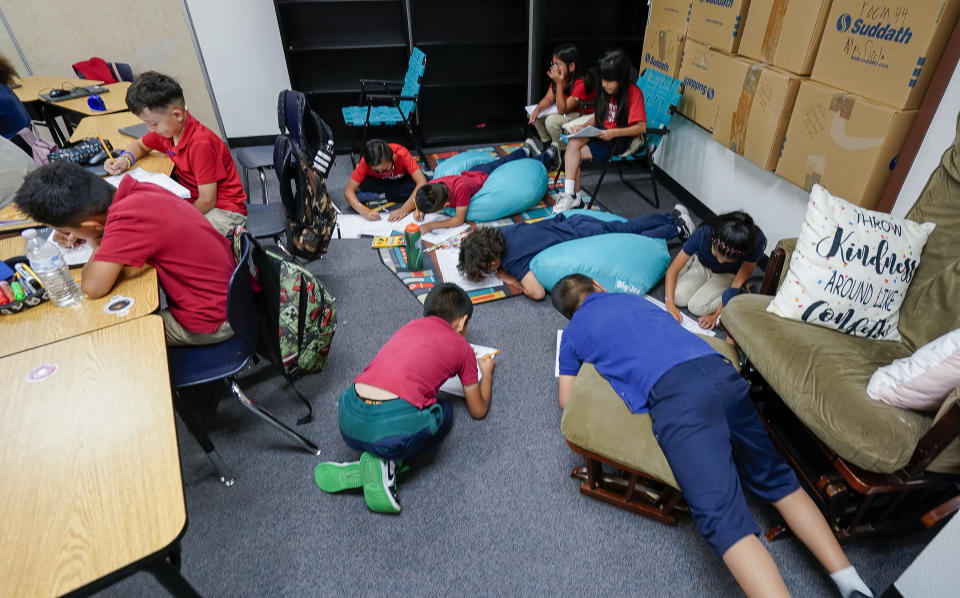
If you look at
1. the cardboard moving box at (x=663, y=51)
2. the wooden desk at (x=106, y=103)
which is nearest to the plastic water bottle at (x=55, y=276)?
Result: the wooden desk at (x=106, y=103)

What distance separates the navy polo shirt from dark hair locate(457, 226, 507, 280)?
0.91 m

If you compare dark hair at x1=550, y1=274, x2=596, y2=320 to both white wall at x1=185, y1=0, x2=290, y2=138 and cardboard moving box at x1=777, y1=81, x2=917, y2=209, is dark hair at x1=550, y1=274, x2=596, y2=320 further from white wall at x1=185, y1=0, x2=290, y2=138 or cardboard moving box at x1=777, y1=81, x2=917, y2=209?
white wall at x1=185, y1=0, x2=290, y2=138

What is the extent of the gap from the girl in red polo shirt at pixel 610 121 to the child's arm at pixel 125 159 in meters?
2.46

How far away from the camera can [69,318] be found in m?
1.43

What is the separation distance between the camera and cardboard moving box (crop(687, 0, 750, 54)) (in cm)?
273

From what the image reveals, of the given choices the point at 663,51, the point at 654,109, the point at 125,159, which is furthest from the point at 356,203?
the point at 663,51

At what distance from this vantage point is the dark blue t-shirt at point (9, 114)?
8.59ft

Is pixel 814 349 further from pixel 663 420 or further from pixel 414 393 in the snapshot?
pixel 414 393

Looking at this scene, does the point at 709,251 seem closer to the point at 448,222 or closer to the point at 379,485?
the point at 448,222

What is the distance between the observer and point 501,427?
192 centimetres

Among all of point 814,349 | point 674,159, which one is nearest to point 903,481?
point 814,349

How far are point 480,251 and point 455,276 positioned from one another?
0.87 feet

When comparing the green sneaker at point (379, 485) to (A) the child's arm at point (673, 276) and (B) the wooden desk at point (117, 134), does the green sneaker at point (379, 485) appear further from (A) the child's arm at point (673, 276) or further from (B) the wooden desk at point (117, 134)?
(B) the wooden desk at point (117, 134)

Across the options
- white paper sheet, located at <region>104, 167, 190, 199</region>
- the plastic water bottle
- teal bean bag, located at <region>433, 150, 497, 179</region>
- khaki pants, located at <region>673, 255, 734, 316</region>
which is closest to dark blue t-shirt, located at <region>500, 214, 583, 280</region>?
khaki pants, located at <region>673, 255, 734, 316</region>
